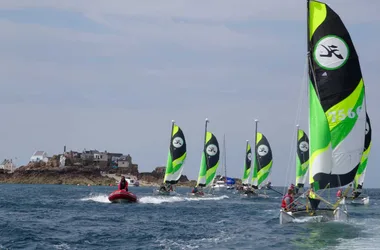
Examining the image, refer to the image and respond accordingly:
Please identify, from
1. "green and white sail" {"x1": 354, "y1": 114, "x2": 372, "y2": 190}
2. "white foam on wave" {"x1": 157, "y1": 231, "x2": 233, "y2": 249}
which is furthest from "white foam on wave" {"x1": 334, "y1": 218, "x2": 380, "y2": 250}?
"green and white sail" {"x1": 354, "y1": 114, "x2": 372, "y2": 190}

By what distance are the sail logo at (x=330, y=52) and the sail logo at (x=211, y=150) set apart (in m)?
51.0

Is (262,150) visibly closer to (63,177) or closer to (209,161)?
(209,161)

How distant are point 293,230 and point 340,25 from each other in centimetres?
1032

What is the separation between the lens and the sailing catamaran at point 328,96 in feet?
113

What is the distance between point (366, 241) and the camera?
99.5ft

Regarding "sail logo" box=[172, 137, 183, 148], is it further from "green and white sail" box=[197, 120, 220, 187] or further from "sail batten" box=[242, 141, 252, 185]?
"sail batten" box=[242, 141, 252, 185]

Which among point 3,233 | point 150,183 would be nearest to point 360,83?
point 3,233

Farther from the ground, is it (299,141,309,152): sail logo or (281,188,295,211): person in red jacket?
(299,141,309,152): sail logo

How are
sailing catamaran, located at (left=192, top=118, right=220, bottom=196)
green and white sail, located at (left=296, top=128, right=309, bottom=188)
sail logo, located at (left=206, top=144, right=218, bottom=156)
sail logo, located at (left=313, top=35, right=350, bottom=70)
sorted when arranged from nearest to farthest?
1. sail logo, located at (left=313, top=35, right=350, bottom=70)
2. sailing catamaran, located at (left=192, top=118, right=220, bottom=196)
3. sail logo, located at (left=206, top=144, right=218, bottom=156)
4. green and white sail, located at (left=296, top=128, right=309, bottom=188)

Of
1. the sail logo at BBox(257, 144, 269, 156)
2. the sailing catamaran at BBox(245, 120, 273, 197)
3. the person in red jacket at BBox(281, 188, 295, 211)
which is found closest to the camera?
the person in red jacket at BBox(281, 188, 295, 211)

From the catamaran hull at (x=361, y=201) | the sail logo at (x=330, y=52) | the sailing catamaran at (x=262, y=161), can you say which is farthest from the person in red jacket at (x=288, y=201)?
the sailing catamaran at (x=262, y=161)

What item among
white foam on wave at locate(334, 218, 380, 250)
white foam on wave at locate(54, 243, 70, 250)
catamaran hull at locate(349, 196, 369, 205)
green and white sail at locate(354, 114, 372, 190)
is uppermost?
green and white sail at locate(354, 114, 372, 190)

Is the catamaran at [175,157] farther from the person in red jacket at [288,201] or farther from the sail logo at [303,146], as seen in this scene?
the person in red jacket at [288,201]

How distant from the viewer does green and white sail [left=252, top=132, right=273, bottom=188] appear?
90188 mm
